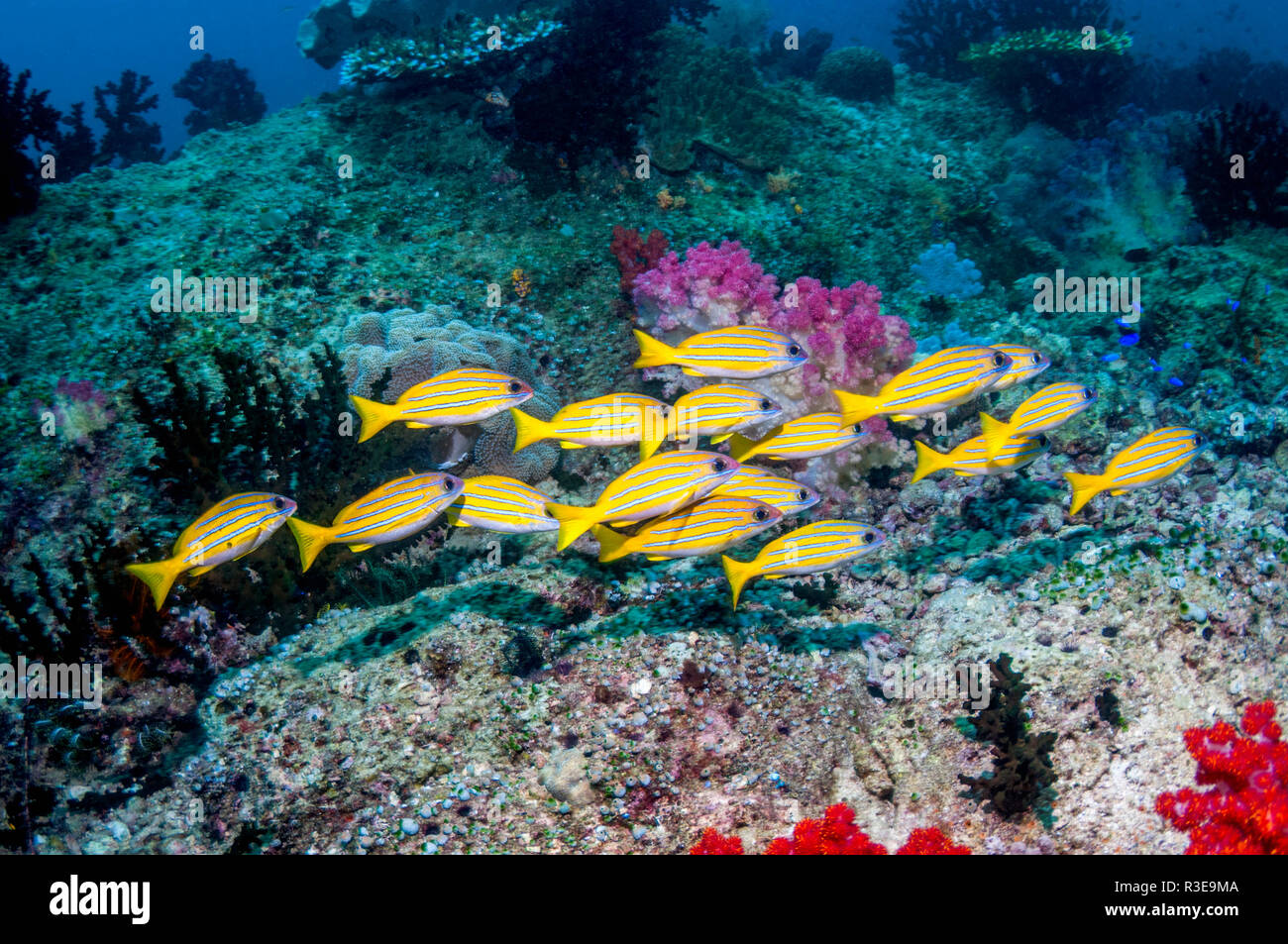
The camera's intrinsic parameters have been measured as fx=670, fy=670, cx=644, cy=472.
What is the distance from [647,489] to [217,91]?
929 inches

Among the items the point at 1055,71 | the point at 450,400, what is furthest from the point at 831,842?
the point at 1055,71

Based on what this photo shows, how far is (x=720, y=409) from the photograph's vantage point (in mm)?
3641

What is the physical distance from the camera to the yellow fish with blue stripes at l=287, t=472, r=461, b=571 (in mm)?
3238

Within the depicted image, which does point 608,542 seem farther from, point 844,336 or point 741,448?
point 844,336

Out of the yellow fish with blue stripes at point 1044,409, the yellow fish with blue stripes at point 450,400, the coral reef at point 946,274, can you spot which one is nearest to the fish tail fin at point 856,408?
the yellow fish with blue stripes at point 1044,409

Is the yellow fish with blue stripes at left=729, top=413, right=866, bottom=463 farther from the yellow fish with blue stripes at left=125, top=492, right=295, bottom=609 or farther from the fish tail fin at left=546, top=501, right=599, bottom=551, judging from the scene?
the yellow fish with blue stripes at left=125, top=492, right=295, bottom=609

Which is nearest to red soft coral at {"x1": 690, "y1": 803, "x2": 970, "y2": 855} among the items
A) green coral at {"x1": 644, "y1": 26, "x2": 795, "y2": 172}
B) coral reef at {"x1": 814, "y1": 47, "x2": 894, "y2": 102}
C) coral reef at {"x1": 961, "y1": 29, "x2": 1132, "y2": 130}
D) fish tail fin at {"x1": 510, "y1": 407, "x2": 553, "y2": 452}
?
fish tail fin at {"x1": 510, "y1": 407, "x2": 553, "y2": 452}

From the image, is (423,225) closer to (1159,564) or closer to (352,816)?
(352,816)

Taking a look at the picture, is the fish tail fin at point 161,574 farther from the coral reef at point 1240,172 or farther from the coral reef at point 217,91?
the coral reef at point 217,91

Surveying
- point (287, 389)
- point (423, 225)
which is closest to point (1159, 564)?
point (287, 389)

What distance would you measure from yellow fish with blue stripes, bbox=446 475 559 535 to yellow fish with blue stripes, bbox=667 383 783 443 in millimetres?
843

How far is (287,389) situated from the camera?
568 centimetres

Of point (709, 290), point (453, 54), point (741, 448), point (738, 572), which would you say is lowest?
point (738, 572)
